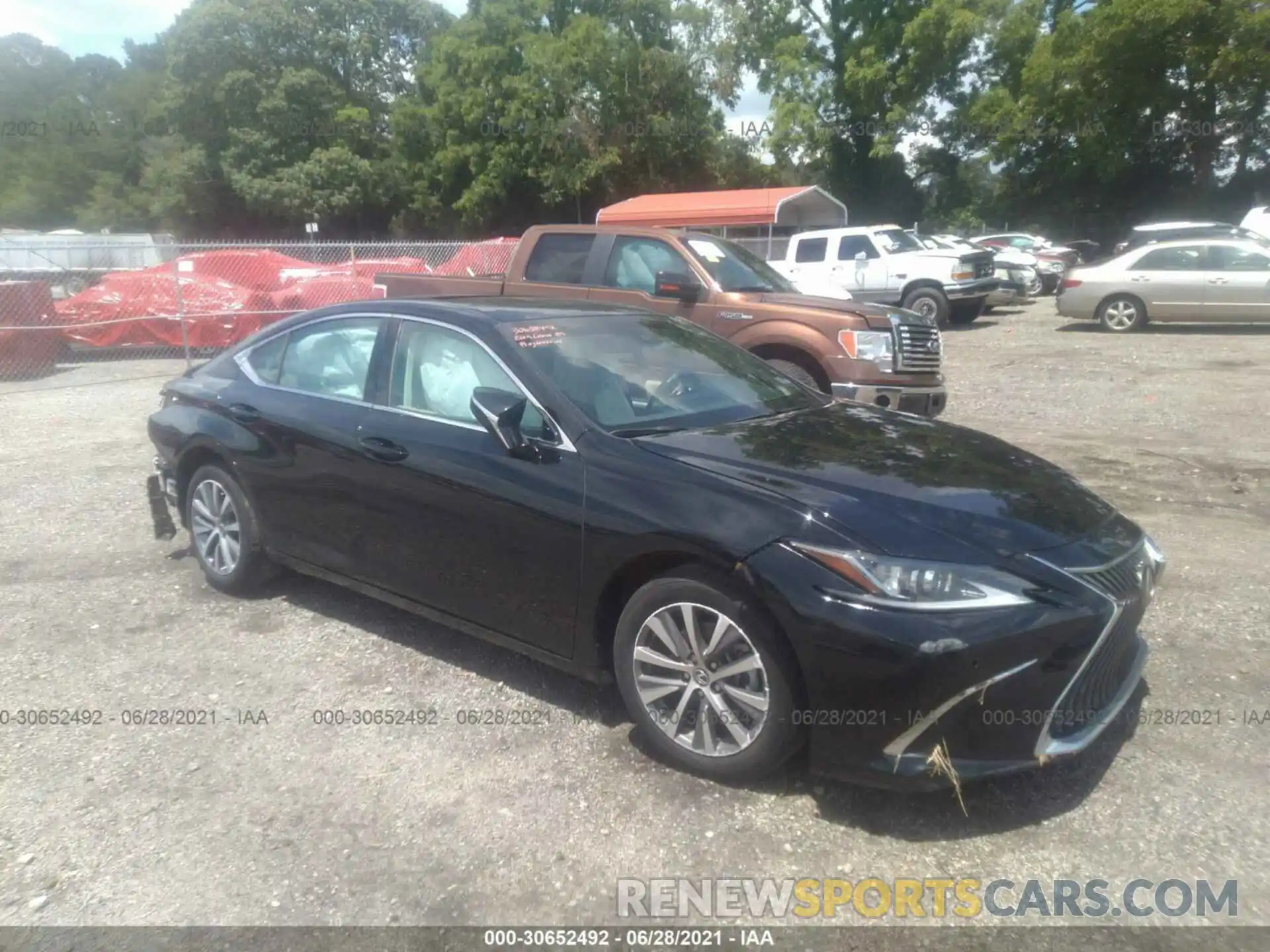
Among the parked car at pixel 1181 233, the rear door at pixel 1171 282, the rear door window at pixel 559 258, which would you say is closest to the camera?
the rear door window at pixel 559 258

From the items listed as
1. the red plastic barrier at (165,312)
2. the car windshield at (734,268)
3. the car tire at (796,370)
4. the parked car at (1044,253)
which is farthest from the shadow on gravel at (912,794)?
the parked car at (1044,253)

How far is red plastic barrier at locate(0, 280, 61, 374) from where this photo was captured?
1391cm

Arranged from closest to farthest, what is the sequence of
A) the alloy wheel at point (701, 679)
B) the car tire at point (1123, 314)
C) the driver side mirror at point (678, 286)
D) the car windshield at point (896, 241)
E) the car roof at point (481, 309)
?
the alloy wheel at point (701, 679) < the car roof at point (481, 309) < the driver side mirror at point (678, 286) < the car tire at point (1123, 314) < the car windshield at point (896, 241)

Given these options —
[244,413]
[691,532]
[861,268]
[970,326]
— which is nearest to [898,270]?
[861,268]

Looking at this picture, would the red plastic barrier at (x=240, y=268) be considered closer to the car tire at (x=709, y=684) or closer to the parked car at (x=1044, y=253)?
the car tire at (x=709, y=684)

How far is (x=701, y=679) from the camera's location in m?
3.48

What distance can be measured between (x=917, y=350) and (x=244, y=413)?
5.44m

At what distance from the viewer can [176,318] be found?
602 inches

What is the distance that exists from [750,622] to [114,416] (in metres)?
9.87

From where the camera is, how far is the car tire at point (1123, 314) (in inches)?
668

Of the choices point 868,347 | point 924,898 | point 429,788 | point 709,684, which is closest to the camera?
A: point 924,898

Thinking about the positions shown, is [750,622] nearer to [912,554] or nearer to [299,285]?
[912,554]

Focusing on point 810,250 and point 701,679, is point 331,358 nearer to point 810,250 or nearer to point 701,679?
point 701,679

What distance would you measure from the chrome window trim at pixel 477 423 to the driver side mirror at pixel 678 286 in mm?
4208
